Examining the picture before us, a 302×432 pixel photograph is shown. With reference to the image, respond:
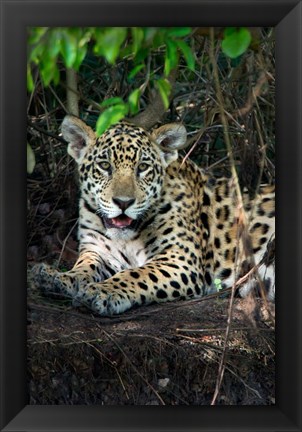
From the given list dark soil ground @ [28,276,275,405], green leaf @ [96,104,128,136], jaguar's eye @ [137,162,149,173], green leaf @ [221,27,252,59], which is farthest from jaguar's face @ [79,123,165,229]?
green leaf @ [96,104,128,136]

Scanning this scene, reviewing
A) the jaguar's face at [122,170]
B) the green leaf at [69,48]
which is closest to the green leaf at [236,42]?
the green leaf at [69,48]

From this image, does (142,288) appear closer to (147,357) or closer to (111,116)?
(147,357)

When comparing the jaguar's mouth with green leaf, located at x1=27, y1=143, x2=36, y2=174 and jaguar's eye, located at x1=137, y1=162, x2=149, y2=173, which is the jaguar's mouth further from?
green leaf, located at x1=27, y1=143, x2=36, y2=174

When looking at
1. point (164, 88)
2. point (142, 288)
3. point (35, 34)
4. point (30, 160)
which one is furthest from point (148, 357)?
point (35, 34)
